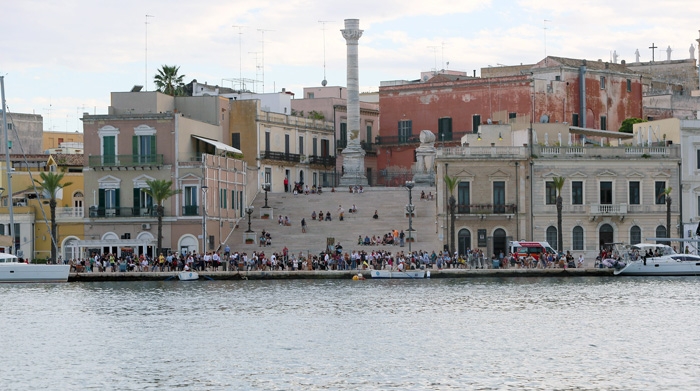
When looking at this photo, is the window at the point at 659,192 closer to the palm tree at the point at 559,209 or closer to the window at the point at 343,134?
the palm tree at the point at 559,209

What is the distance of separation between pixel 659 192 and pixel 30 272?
32.0m

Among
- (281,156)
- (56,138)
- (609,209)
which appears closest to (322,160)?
(281,156)

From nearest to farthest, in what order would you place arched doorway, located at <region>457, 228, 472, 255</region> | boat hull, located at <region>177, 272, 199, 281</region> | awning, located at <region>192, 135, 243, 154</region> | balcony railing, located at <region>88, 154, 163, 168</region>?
1. boat hull, located at <region>177, 272, 199, 281</region>
2. arched doorway, located at <region>457, 228, 472, 255</region>
3. balcony railing, located at <region>88, 154, 163, 168</region>
4. awning, located at <region>192, 135, 243, 154</region>

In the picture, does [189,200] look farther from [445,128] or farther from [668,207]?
[445,128]

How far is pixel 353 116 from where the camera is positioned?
88.2m

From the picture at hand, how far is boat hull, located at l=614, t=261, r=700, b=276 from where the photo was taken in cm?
6731

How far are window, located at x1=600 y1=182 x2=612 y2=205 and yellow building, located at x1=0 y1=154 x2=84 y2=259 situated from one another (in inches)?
1052

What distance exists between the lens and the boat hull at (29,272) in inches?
2542

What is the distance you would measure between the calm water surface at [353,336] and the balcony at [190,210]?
33.9ft

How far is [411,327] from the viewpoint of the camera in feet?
153

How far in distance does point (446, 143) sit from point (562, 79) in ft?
27.8

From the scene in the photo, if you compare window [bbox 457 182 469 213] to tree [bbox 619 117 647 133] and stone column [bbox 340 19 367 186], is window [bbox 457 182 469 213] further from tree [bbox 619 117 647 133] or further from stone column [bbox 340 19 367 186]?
tree [bbox 619 117 647 133]

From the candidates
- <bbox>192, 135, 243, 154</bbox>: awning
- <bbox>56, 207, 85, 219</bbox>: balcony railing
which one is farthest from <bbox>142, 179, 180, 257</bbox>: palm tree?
<bbox>56, 207, 85, 219</bbox>: balcony railing

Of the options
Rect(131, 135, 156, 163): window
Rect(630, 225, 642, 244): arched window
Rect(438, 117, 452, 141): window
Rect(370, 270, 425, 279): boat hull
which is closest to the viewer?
Rect(370, 270, 425, 279): boat hull
